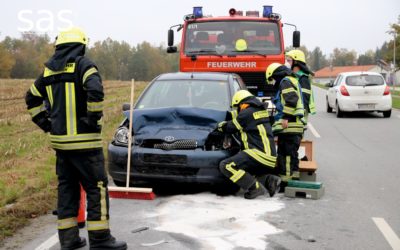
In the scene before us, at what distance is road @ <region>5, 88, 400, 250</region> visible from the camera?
5.00 metres

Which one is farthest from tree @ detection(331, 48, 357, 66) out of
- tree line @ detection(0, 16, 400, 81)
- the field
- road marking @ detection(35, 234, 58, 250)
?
road marking @ detection(35, 234, 58, 250)

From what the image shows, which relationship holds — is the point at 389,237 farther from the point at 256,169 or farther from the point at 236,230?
the point at 256,169

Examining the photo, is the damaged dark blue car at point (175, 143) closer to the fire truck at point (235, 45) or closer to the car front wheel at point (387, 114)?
the fire truck at point (235, 45)

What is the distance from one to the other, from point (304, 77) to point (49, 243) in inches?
192

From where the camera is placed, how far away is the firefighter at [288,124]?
7.41 metres

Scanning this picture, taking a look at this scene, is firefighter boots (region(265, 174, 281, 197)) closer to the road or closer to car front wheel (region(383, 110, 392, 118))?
→ the road

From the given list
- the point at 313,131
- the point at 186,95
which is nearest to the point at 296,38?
the point at 313,131

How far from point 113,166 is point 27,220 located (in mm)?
1461

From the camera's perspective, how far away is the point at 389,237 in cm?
521

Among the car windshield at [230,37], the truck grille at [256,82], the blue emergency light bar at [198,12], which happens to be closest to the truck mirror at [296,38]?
the car windshield at [230,37]

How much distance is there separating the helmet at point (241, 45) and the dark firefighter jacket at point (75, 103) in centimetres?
771

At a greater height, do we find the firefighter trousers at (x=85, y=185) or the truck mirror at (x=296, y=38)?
the truck mirror at (x=296, y=38)

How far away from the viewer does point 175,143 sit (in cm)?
679

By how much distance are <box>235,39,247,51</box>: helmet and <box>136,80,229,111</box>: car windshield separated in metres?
4.03
